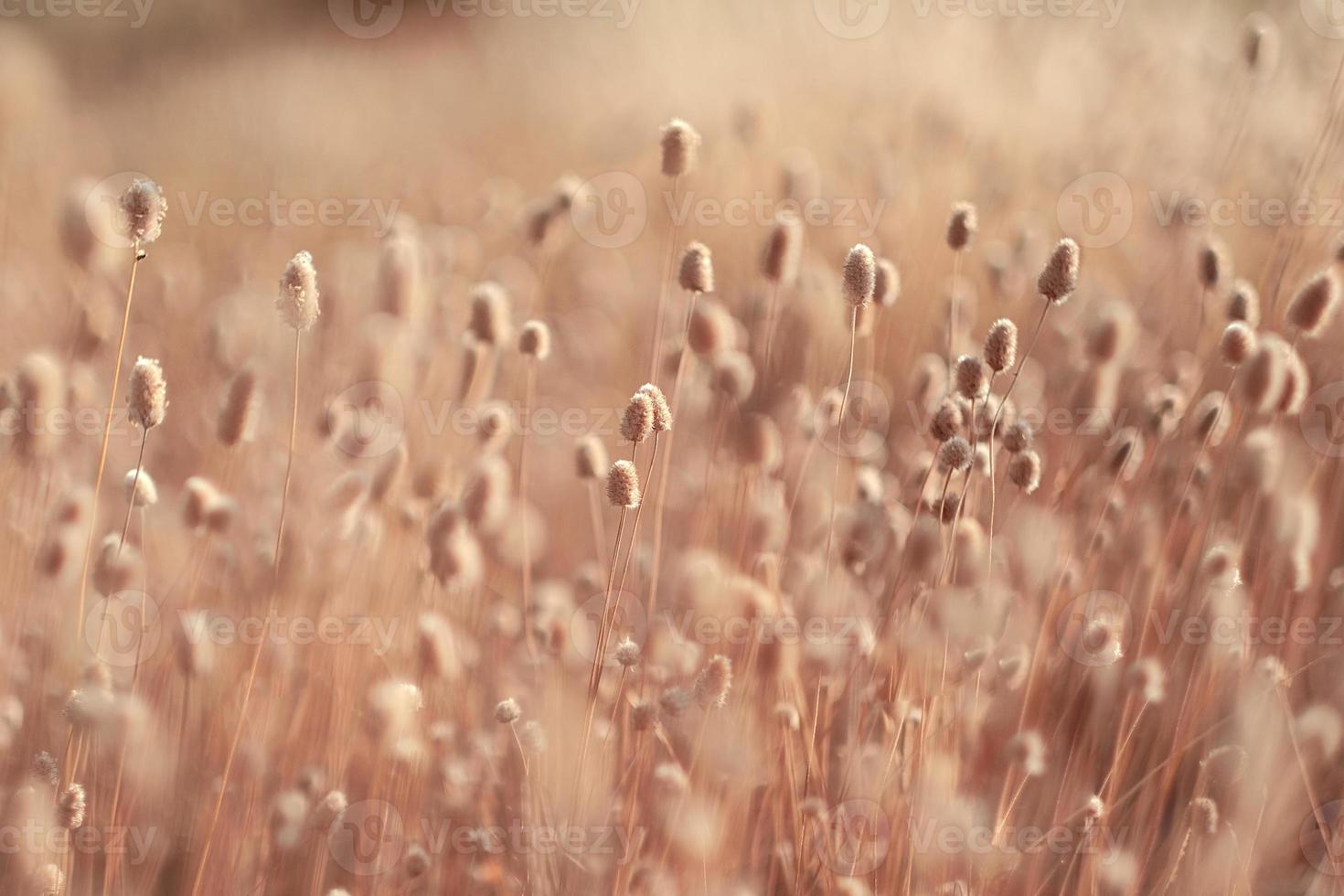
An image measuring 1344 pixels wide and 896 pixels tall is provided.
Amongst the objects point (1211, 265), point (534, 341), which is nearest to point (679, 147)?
point (534, 341)

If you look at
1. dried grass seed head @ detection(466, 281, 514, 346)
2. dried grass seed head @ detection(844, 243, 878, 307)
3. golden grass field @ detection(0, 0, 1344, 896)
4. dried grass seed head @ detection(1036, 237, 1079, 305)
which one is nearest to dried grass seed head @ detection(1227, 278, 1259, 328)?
golden grass field @ detection(0, 0, 1344, 896)

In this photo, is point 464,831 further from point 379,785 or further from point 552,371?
point 552,371

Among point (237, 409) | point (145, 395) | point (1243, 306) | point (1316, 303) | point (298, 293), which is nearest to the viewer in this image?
point (145, 395)

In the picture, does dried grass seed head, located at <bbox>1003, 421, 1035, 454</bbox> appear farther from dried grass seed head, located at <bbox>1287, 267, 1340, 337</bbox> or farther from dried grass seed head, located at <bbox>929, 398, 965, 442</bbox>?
dried grass seed head, located at <bbox>1287, 267, 1340, 337</bbox>

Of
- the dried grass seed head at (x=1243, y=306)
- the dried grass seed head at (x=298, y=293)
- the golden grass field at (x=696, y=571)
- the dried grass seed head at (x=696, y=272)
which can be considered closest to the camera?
the dried grass seed head at (x=298, y=293)

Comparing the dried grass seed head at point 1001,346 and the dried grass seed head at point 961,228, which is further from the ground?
the dried grass seed head at point 961,228

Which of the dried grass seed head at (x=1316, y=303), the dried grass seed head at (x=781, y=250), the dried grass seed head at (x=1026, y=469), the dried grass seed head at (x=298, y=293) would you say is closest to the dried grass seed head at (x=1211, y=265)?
the dried grass seed head at (x=1316, y=303)

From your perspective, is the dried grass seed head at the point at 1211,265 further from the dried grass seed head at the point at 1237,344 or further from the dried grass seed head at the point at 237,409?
the dried grass seed head at the point at 237,409

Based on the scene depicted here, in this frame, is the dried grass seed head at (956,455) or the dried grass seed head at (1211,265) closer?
the dried grass seed head at (956,455)

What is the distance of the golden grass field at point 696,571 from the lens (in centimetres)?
115

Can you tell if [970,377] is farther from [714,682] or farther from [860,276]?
[714,682]

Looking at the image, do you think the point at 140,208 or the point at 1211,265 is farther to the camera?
the point at 1211,265

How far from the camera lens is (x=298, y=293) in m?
1.05

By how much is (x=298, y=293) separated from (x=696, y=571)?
0.66 m
